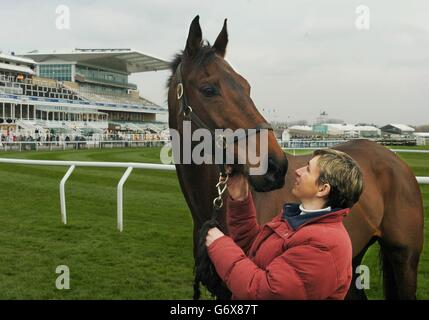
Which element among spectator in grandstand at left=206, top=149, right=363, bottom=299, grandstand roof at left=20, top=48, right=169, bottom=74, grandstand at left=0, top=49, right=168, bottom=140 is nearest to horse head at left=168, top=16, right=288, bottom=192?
spectator in grandstand at left=206, top=149, right=363, bottom=299

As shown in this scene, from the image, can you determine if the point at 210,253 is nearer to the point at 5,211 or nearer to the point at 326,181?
the point at 326,181

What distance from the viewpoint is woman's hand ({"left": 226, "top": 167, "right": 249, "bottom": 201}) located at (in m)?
1.88

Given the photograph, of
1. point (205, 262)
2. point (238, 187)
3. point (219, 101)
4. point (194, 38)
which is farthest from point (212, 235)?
point (194, 38)

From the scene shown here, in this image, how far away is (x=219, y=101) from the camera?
204 cm

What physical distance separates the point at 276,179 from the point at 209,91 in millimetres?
514

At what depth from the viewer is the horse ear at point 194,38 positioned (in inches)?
86.8

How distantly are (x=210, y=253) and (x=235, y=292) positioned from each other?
16 cm

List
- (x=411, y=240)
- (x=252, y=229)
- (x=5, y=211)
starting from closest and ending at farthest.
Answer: (x=252, y=229)
(x=411, y=240)
(x=5, y=211)

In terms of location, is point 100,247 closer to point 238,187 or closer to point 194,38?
point 194,38

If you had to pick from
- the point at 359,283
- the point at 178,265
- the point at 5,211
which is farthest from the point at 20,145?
the point at 359,283

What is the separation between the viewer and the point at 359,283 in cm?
337

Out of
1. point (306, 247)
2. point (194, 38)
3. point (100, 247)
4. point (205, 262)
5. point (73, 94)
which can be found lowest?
point (100, 247)

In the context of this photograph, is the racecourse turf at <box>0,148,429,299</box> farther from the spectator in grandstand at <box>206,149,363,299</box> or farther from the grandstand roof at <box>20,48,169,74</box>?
the grandstand roof at <box>20,48,169,74</box>

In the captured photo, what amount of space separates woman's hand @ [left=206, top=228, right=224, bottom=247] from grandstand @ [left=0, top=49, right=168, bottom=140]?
29236 millimetres
